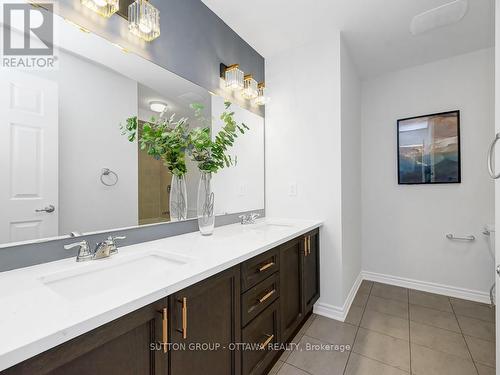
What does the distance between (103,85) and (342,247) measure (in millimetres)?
2108

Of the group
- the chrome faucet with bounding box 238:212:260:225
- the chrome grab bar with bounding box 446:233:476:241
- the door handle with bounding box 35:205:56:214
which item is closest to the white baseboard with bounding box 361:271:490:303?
the chrome grab bar with bounding box 446:233:476:241

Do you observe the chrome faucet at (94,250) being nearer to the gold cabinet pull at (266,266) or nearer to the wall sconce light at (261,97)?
the gold cabinet pull at (266,266)

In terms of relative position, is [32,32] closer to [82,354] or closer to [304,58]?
[82,354]

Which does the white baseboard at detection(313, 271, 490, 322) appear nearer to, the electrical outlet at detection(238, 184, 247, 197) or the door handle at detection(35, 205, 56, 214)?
the electrical outlet at detection(238, 184, 247, 197)

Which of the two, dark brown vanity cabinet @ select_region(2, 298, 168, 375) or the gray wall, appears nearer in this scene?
dark brown vanity cabinet @ select_region(2, 298, 168, 375)

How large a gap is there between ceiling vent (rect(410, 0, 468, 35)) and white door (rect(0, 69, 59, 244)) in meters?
2.58

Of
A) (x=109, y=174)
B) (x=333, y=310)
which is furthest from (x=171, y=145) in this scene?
(x=333, y=310)

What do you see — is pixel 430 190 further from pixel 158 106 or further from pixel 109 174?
pixel 109 174

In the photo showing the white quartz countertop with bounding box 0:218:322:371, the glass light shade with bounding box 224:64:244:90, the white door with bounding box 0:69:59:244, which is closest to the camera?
the white quartz countertop with bounding box 0:218:322:371

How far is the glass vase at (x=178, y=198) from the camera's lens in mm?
1554

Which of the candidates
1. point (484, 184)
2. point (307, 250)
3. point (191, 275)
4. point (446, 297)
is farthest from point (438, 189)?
point (191, 275)

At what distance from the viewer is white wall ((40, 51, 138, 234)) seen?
3.57 feet

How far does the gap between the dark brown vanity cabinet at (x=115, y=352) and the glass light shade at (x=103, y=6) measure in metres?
1.38

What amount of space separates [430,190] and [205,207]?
2.53 m
